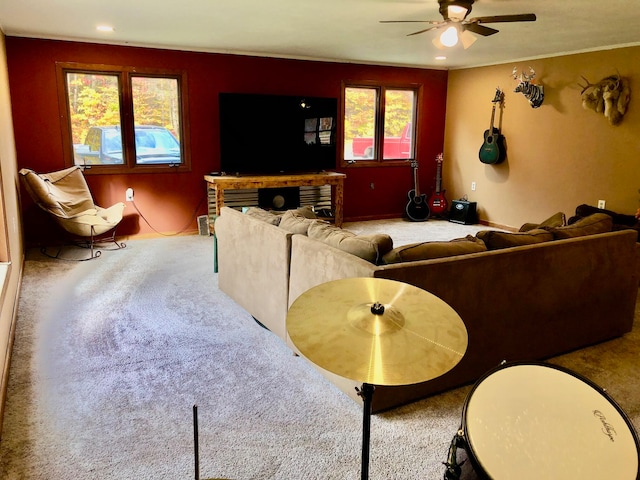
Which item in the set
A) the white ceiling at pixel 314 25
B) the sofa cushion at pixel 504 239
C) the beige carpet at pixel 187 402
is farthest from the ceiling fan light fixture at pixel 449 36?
the beige carpet at pixel 187 402

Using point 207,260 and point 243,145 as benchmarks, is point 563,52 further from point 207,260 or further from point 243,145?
point 207,260

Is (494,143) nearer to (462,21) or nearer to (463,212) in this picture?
(463,212)

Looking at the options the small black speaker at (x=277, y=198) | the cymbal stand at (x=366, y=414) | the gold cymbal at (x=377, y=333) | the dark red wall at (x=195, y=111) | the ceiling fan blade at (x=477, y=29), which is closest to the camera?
the gold cymbal at (x=377, y=333)

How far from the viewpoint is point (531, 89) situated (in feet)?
19.8

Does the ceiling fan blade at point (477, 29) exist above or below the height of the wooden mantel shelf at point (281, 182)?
above

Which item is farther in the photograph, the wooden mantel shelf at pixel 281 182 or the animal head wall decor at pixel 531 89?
the animal head wall decor at pixel 531 89

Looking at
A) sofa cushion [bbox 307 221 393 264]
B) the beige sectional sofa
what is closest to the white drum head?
the beige sectional sofa

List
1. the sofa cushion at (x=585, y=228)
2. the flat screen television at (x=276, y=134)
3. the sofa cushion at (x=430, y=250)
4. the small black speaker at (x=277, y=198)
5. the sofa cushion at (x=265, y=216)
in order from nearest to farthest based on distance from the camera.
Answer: the sofa cushion at (x=430, y=250) < the sofa cushion at (x=585, y=228) < the sofa cushion at (x=265, y=216) < the flat screen television at (x=276, y=134) < the small black speaker at (x=277, y=198)

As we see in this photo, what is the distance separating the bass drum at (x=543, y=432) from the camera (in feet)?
3.70

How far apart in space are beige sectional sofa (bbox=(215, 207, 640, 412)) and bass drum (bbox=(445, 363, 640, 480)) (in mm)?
887

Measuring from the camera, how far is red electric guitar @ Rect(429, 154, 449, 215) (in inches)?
285

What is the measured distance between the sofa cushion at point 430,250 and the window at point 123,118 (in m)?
4.14

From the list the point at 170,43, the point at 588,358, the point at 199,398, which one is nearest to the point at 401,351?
the point at 199,398

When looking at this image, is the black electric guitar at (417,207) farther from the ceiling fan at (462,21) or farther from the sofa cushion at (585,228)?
the sofa cushion at (585,228)
